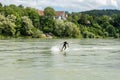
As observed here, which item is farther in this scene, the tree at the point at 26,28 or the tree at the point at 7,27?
the tree at the point at 26,28

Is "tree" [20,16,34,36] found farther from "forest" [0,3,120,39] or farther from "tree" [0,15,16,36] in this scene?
"tree" [0,15,16,36]

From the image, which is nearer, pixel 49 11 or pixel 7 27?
pixel 7 27

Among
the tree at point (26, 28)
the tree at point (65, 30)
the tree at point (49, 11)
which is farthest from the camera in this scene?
the tree at point (49, 11)

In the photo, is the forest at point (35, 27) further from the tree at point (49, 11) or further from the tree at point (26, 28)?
the tree at point (49, 11)

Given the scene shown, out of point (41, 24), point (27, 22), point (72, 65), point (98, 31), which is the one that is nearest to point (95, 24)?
point (98, 31)

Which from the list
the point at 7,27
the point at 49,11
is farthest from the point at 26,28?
the point at 49,11

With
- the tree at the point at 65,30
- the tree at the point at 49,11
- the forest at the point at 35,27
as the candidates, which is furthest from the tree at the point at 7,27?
the tree at the point at 49,11

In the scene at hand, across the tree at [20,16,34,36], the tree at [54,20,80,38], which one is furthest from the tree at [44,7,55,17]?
Answer: the tree at [20,16,34,36]

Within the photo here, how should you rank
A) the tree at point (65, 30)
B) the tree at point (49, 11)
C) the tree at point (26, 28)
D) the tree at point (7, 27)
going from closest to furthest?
the tree at point (7, 27), the tree at point (26, 28), the tree at point (65, 30), the tree at point (49, 11)

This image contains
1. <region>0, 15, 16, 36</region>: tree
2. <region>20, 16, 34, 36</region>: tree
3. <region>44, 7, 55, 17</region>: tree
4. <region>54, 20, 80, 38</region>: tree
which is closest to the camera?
<region>0, 15, 16, 36</region>: tree

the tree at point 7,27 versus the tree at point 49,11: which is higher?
the tree at point 49,11

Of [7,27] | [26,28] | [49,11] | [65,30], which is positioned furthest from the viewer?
[49,11]

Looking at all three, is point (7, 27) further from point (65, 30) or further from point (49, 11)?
point (49, 11)

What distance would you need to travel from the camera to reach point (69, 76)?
31391mm
